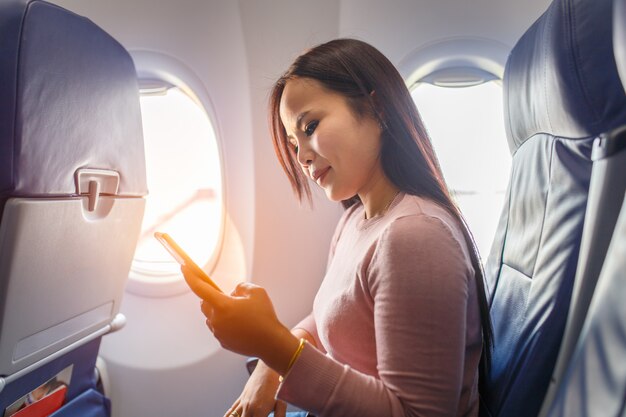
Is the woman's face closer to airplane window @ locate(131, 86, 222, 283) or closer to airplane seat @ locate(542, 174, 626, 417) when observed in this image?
airplane seat @ locate(542, 174, 626, 417)

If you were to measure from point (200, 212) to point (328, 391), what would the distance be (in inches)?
54.8

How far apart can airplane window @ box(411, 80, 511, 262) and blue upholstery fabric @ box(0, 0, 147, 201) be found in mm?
1230

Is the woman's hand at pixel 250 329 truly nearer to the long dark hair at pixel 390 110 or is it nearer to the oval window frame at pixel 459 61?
the long dark hair at pixel 390 110

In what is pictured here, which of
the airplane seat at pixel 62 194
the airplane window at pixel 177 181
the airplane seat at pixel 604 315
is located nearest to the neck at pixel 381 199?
the airplane seat at pixel 604 315

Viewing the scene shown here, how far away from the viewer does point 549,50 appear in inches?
30.5

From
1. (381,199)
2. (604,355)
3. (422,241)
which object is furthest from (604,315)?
(381,199)

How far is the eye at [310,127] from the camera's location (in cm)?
98

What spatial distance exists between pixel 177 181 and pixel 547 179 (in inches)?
65.6

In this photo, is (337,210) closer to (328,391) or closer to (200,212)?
(200,212)

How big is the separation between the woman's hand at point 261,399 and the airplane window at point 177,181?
0.86m

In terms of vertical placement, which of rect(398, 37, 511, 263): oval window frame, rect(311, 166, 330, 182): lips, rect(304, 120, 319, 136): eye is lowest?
rect(311, 166, 330, 182): lips

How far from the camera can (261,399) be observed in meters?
1.07

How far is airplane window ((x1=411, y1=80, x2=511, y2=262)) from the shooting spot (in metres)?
1.80

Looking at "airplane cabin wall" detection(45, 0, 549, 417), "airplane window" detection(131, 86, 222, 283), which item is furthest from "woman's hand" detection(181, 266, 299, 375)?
"airplane window" detection(131, 86, 222, 283)
